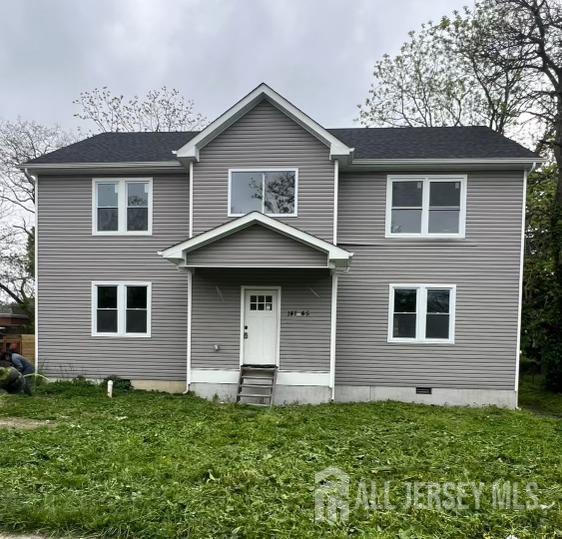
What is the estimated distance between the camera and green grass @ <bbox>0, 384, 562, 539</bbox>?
3414 mm

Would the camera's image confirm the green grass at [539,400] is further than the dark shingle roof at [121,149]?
No

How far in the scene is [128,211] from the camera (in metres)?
10.4

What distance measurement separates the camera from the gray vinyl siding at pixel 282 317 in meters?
9.20

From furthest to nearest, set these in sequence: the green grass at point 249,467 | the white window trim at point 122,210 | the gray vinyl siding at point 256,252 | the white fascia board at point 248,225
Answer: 1. the white window trim at point 122,210
2. the gray vinyl siding at point 256,252
3. the white fascia board at point 248,225
4. the green grass at point 249,467

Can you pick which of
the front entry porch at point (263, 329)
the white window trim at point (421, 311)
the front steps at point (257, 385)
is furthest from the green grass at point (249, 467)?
the white window trim at point (421, 311)

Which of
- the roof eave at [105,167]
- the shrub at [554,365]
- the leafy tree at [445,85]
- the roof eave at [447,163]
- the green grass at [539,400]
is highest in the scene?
the leafy tree at [445,85]

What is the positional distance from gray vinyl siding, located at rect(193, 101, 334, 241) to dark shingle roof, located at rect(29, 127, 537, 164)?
1.30 m

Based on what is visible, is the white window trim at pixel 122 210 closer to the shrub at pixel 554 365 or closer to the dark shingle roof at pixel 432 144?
the dark shingle roof at pixel 432 144

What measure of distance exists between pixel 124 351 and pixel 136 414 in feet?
10.6

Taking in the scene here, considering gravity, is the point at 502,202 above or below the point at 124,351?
above

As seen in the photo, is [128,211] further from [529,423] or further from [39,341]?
[529,423]

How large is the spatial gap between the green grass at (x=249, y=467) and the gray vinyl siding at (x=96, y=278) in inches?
90.9

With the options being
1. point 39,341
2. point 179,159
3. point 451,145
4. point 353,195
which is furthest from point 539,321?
point 39,341

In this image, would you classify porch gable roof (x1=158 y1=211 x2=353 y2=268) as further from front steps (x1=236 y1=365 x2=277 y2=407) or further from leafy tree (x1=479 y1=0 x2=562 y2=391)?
leafy tree (x1=479 y1=0 x2=562 y2=391)
